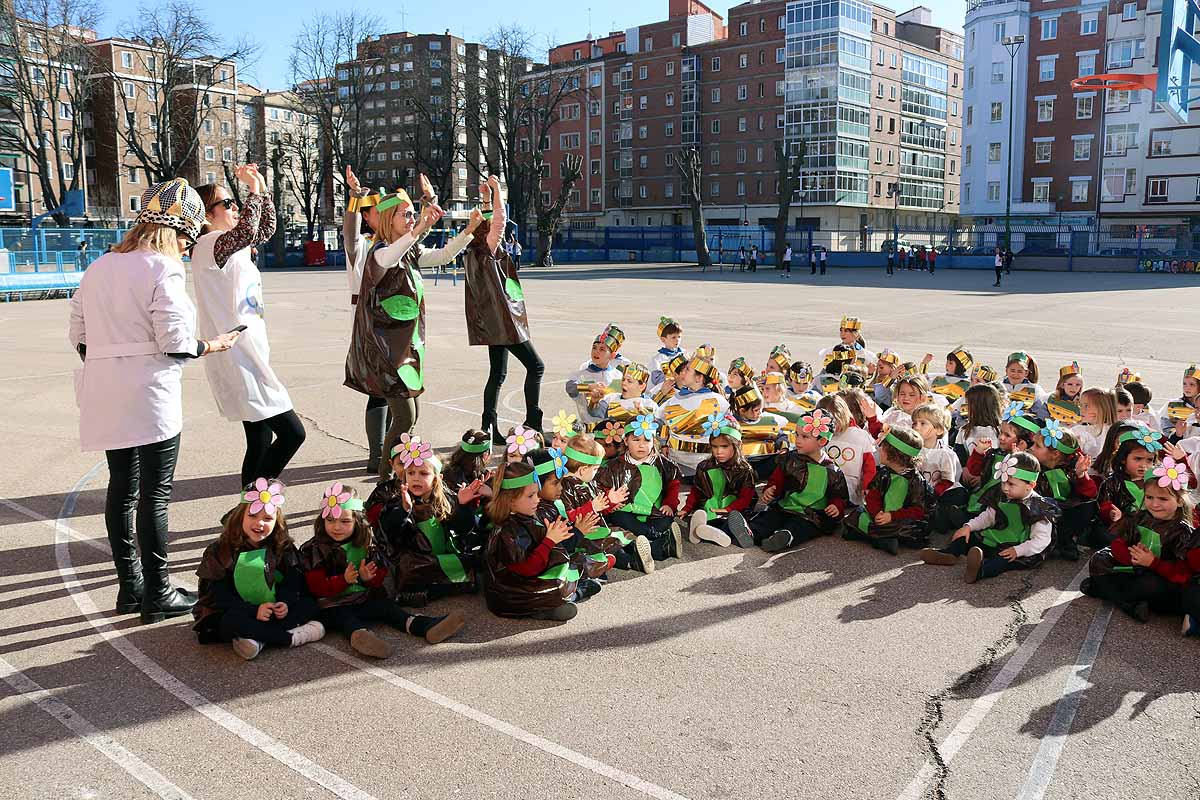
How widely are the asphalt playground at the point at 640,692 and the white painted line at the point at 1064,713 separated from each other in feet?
0.04

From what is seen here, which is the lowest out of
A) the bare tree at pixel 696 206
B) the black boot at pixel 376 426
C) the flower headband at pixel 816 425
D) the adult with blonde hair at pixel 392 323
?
the black boot at pixel 376 426

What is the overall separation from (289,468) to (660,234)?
57814mm

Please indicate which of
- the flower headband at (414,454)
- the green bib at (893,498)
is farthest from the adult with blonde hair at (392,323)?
the green bib at (893,498)

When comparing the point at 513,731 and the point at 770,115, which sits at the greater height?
the point at 770,115

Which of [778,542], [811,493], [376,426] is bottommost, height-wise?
[778,542]

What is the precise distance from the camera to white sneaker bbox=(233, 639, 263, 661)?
4.52 m

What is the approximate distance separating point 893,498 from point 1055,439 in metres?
1.14

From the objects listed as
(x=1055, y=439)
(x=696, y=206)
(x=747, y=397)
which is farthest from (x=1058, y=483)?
(x=696, y=206)

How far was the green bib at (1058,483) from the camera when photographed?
625cm

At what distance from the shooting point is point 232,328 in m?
5.80

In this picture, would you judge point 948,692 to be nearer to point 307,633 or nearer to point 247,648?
point 307,633

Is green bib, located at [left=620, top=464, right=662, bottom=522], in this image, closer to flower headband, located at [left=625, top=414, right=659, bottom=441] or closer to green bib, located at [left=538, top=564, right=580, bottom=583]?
flower headband, located at [left=625, top=414, right=659, bottom=441]

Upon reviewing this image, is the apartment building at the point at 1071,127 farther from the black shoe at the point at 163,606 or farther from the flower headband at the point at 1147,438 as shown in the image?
the black shoe at the point at 163,606

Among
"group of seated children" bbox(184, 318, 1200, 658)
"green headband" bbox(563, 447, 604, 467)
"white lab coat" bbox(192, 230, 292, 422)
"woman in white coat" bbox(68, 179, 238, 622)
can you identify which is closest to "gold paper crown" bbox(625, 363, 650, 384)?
"group of seated children" bbox(184, 318, 1200, 658)
